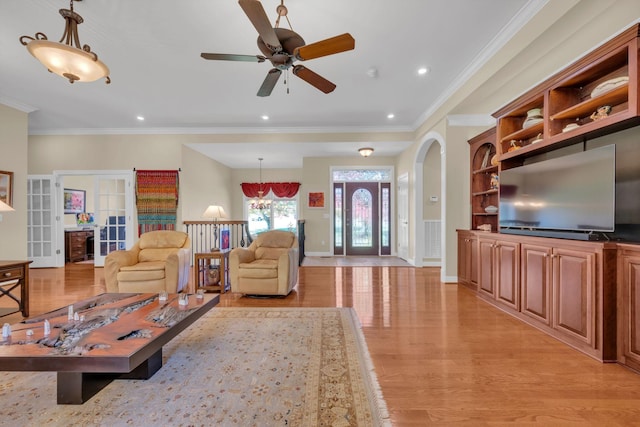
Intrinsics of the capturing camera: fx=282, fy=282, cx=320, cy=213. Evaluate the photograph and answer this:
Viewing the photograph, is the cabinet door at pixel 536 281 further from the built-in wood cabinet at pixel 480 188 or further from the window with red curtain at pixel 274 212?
the window with red curtain at pixel 274 212

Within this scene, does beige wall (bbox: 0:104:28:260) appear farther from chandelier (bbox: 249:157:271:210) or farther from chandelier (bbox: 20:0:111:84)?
chandelier (bbox: 249:157:271:210)

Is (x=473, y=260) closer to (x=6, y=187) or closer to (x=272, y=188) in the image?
(x=272, y=188)

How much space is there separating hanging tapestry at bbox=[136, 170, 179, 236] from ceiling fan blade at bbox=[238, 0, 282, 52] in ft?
15.2

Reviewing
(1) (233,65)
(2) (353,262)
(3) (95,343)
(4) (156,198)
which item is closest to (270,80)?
(1) (233,65)

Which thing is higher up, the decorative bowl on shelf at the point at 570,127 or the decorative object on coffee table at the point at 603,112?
the decorative object on coffee table at the point at 603,112

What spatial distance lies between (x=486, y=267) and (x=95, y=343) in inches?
159

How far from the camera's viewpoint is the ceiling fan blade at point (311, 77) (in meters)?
2.54

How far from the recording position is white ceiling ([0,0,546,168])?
2.53m

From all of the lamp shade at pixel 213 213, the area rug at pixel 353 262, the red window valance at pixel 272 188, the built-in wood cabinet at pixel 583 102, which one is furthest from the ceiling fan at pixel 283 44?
the red window valance at pixel 272 188

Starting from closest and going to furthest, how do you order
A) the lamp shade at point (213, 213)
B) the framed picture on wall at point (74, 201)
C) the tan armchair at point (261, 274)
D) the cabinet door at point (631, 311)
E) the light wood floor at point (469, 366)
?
1. the light wood floor at point (469, 366)
2. the cabinet door at point (631, 311)
3. the tan armchair at point (261, 274)
4. the lamp shade at point (213, 213)
5. the framed picture on wall at point (74, 201)

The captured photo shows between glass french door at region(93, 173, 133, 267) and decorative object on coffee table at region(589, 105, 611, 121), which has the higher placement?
decorative object on coffee table at region(589, 105, 611, 121)

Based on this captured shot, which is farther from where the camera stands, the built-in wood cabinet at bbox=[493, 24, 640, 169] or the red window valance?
the red window valance

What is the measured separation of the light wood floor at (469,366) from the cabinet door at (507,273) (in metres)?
0.21

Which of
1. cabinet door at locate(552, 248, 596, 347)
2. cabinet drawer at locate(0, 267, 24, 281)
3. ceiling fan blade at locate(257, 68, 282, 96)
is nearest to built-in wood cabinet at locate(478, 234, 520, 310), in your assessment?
cabinet door at locate(552, 248, 596, 347)
